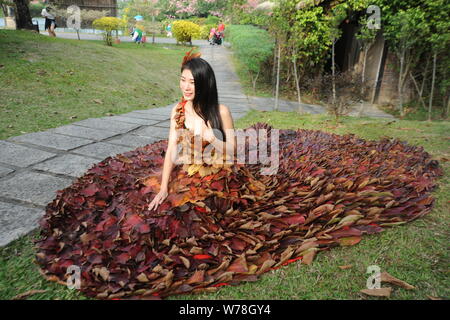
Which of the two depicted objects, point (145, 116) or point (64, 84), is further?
point (64, 84)

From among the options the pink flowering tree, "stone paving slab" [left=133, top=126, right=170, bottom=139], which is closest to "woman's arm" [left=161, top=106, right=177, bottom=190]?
"stone paving slab" [left=133, top=126, right=170, bottom=139]

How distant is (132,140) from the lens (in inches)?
188

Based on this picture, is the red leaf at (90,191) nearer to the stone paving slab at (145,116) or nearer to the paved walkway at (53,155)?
the paved walkway at (53,155)

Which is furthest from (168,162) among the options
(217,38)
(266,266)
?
(217,38)

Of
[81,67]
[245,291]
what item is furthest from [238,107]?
[245,291]

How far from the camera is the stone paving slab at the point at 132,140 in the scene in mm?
4578

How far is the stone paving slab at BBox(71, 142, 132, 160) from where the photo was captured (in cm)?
400

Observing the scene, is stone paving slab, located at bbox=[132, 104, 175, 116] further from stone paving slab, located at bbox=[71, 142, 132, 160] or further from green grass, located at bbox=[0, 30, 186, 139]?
stone paving slab, located at bbox=[71, 142, 132, 160]

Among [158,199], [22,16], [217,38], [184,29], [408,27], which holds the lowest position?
[158,199]

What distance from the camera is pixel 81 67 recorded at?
9156mm

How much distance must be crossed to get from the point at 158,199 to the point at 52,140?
2.83m

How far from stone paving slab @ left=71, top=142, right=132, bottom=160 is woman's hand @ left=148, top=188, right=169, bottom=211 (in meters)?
1.82
